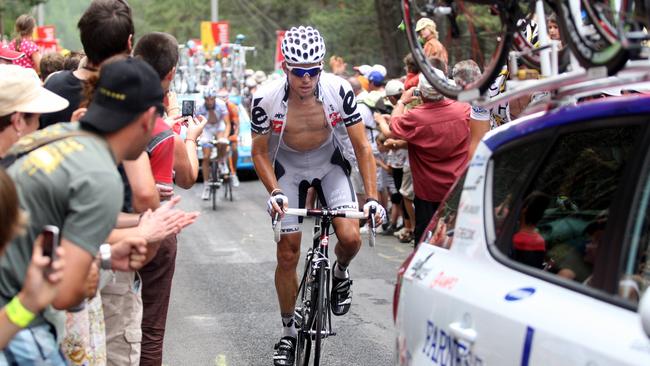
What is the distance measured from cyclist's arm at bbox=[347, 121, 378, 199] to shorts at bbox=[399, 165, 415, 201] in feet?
18.8

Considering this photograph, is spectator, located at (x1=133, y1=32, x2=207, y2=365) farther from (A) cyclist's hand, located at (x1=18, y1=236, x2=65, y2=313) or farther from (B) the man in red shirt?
(B) the man in red shirt

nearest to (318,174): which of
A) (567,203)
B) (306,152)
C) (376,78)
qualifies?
(306,152)

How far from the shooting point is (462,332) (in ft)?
12.3

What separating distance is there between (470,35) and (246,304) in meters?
5.70

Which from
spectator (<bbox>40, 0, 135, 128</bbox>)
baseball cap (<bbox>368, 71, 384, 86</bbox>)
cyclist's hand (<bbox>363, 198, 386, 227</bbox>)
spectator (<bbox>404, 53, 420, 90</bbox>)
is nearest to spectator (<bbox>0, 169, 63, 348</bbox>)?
spectator (<bbox>40, 0, 135, 128</bbox>)

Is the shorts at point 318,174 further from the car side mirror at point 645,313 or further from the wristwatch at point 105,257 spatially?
the car side mirror at point 645,313

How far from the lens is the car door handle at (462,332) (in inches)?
145

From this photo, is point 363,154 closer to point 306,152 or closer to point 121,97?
point 306,152

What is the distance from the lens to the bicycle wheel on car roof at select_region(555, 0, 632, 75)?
126 inches

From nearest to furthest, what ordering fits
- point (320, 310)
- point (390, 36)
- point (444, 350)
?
→ point (444, 350) → point (320, 310) → point (390, 36)

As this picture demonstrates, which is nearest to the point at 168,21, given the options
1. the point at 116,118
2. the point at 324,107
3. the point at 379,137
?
the point at 379,137

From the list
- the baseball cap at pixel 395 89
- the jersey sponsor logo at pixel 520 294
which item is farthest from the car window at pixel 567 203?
the baseball cap at pixel 395 89

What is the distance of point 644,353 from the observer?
2.86 m

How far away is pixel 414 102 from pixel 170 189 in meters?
6.40
